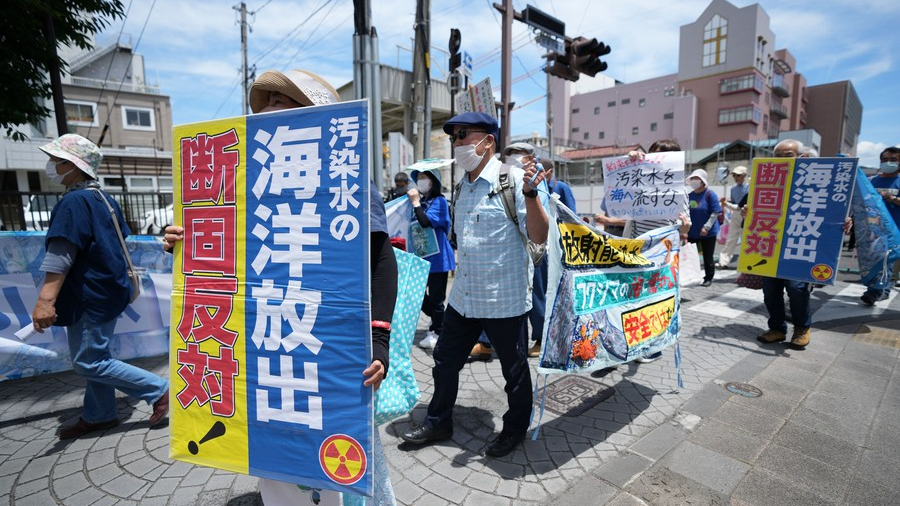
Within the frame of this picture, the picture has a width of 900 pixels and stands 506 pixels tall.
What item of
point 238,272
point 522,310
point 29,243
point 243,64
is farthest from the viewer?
point 243,64

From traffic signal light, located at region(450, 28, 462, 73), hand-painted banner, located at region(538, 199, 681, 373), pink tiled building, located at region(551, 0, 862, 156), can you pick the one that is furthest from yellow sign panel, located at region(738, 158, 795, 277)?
pink tiled building, located at region(551, 0, 862, 156)

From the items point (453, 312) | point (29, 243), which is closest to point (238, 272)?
point (453, 312)

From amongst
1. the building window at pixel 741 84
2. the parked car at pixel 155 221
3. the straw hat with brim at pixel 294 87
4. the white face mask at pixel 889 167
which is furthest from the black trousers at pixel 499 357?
the building window at pixel 741 84

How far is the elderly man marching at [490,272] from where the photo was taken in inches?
103

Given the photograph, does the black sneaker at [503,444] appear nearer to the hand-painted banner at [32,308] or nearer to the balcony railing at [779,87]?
the hand-painted banner at [32,308]

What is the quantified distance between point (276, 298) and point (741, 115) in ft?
169

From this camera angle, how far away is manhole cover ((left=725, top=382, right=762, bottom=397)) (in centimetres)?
358

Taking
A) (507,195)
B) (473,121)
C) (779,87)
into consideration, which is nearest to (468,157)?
(473,121)

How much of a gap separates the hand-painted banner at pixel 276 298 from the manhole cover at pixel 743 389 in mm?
3415

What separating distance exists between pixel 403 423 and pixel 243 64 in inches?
982

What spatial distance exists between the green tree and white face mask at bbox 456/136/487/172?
16.2 ft

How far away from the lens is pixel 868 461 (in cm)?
269

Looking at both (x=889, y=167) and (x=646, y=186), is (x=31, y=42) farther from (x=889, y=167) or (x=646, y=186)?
(x=889, y=167)

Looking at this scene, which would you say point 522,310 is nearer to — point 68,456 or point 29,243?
point 68,456
